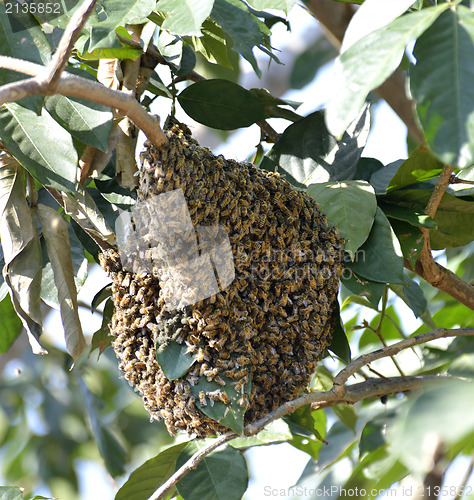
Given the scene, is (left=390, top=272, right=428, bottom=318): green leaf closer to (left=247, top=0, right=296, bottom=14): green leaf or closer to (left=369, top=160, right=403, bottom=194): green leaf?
(left=369, top=160, right=403, bottom=194): green leaf

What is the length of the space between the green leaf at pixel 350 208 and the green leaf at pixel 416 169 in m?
0.09

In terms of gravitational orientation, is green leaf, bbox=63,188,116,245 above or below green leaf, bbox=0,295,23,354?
above

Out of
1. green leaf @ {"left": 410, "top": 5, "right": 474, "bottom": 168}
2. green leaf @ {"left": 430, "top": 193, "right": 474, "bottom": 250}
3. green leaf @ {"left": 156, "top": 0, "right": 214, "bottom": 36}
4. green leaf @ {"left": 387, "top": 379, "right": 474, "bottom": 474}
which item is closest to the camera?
green leaf @ {"left": 387, "top": 379, "right": 474, "bottom": 474}

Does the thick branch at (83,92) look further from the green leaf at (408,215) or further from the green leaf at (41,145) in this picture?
the green leaf at (408,215)

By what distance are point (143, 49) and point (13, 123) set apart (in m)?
0.23

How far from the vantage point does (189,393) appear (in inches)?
36.4

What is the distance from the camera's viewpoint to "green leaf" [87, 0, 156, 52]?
35.3 inches

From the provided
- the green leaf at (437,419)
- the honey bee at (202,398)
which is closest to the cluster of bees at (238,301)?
the honey bee at (202,398)

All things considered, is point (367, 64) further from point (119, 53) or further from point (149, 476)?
point (149, 476)

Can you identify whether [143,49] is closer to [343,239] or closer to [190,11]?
[190,11]

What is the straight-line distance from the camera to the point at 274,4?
37.4 inches

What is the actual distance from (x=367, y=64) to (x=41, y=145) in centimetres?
52

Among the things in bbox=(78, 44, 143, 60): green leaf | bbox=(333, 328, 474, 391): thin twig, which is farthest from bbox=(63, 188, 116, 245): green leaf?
bbox=(333, 328, 474, 391): thin twig

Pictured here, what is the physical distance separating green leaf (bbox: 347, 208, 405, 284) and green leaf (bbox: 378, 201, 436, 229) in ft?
0.15
